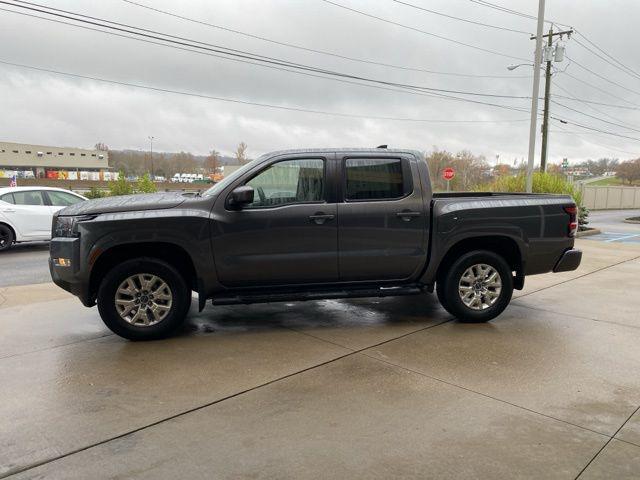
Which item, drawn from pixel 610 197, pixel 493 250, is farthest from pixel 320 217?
pixel 610 197

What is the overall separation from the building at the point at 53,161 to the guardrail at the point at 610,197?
82.6 m

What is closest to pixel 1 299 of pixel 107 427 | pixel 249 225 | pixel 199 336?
pixel 199 336

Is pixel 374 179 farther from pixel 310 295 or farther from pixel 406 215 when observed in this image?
pixel 310 295

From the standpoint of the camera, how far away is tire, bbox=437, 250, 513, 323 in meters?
5.69

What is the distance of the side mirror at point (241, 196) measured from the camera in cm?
496

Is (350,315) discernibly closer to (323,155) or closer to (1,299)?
(323,155)

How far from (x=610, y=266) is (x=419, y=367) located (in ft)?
25.9

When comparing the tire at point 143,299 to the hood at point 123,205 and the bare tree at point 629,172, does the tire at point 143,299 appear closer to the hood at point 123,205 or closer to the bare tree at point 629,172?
the hood at point 123,205

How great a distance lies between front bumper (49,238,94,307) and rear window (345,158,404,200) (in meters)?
2.80

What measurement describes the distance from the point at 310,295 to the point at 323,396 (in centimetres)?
163

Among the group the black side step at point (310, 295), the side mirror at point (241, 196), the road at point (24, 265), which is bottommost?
the road at point (24, 265)

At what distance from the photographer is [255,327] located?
18.3ft

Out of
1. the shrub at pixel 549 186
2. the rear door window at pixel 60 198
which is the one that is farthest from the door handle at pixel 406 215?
the shrub at pixel 549 186

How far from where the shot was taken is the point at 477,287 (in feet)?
19.0
